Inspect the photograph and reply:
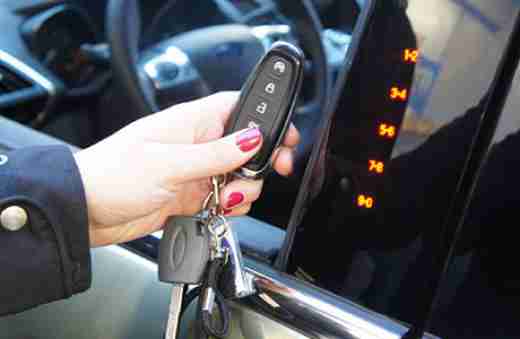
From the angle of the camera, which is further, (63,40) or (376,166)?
(63,40)

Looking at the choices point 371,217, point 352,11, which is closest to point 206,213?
point 371,217

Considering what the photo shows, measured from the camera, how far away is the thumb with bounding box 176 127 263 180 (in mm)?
706

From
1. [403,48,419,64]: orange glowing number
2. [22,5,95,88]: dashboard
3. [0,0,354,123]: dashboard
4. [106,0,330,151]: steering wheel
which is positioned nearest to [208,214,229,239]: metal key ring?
[403,48,419,64]: orange glowing number

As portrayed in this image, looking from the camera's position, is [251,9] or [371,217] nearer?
[371,217]

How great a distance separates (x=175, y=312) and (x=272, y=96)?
0.24 meters

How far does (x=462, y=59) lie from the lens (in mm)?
623

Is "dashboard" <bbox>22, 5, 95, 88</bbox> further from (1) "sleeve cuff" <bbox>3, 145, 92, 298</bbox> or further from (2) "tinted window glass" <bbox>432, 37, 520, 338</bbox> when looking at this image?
(2) "tinted window glass" <bbox>432, 37, 520, 338</bbox>

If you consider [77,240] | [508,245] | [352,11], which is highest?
[352,11]

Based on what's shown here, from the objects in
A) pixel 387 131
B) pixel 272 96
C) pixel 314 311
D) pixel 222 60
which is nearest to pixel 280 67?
pixel 272 96

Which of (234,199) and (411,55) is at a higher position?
(411,55)

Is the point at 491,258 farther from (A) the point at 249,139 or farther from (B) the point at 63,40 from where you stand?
(B) the point at 63,40

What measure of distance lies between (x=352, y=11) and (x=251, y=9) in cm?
29

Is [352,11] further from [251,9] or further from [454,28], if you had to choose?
[454,28]

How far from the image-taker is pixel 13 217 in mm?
674
